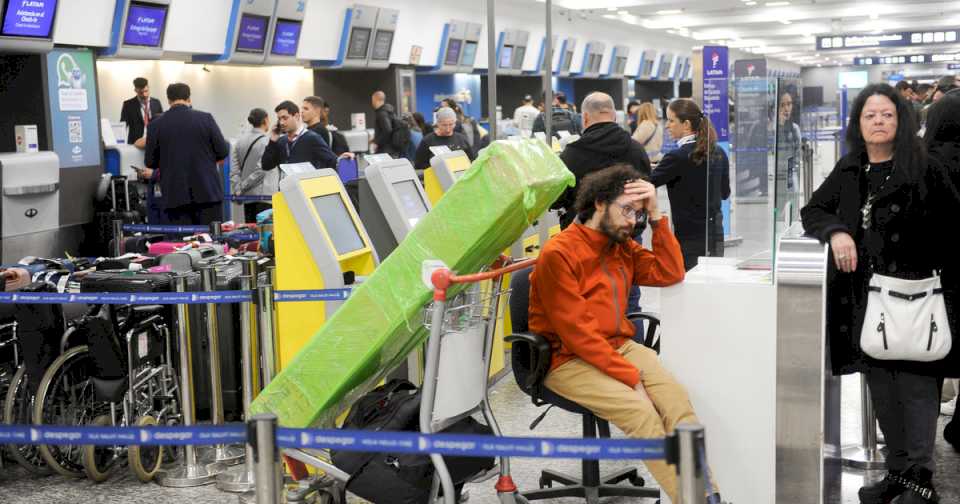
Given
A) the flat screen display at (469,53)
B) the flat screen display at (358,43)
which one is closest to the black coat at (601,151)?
the flat screen display at (358,43)

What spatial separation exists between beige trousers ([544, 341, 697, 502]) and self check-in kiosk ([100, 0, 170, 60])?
7.21m

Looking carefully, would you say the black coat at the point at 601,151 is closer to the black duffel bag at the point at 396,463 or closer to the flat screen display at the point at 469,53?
the black duffel bag at the point at 396,463

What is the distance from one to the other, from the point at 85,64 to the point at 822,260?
744 centimetres

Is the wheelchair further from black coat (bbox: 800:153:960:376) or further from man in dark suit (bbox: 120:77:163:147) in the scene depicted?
man in dark suit (bbox: 120:77:163:147)

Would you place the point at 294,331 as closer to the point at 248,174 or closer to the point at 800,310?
the point at 800,310

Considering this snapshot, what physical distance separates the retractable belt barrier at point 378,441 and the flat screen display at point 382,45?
499 inches

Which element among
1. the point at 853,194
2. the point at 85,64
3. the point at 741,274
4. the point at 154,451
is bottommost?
the point at 154,451

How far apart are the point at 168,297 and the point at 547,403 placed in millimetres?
1486

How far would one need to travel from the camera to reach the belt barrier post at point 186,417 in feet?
14.9

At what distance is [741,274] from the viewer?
12.0 ft

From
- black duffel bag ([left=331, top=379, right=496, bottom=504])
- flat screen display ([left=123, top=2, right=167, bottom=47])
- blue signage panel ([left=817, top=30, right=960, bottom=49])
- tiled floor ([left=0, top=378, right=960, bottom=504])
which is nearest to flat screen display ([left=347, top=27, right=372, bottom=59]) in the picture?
flat screen display ([left=123, top=2, right=167, bottom=47])

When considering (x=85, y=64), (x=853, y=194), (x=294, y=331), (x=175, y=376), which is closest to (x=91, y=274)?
(x=175, y=376)

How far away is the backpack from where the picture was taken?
11836mm

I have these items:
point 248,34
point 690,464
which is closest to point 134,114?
point 248,34
